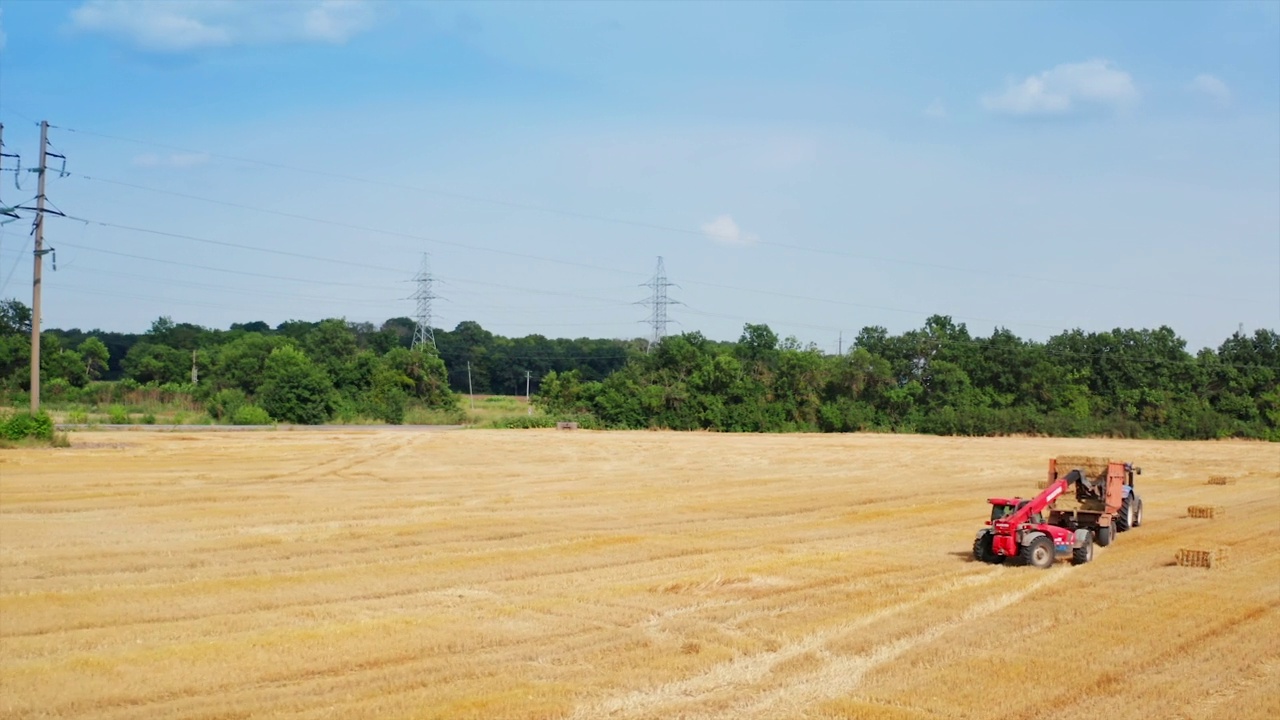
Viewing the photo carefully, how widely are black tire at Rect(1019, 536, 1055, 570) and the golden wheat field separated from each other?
22cm

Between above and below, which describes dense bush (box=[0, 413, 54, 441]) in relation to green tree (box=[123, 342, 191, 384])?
below

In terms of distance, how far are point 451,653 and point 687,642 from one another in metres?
2.75

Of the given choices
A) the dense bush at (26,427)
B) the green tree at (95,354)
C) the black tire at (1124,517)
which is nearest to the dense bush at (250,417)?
the dense bush at (26,427)

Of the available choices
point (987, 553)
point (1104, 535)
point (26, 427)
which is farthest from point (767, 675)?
point (26, 427)

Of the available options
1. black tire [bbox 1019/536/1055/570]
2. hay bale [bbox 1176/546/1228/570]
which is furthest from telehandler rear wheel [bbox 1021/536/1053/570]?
hay bale [bbox 1176/546/1228/570]

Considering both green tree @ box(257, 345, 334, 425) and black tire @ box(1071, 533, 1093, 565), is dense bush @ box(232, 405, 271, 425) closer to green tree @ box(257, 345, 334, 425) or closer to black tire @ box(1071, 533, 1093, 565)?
green tree @ box(257, 345, 334, 425)

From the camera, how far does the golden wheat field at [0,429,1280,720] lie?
10820 millimetres

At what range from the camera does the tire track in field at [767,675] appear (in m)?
10.4

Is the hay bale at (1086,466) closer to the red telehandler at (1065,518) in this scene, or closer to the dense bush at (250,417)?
the red telehandler at (1065,518)

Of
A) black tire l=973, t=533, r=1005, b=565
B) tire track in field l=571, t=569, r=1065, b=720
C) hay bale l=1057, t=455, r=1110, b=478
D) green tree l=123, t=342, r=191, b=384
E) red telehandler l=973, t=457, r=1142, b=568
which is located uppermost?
green tree l=123, t=342, r=191, b=384

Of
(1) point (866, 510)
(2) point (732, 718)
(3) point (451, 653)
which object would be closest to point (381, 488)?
(1) point (866, 510)

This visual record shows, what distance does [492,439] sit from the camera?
182 ft

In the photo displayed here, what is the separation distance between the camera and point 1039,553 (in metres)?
18.7

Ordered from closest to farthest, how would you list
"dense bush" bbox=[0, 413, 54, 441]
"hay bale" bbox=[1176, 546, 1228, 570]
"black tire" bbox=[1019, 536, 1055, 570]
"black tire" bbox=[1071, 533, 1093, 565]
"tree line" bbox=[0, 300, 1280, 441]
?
"hay bale" bbox=[1176, 546, 1228, 570]
"black tire" bbox=[1019, 536, 1055, 570]
"black tire" bbox=[1071, 533, 1093, 565]
"dense bush" bbox=[0, 413, 54, 441]
"tree line" bbox=[0, 300, 1280, 441]
